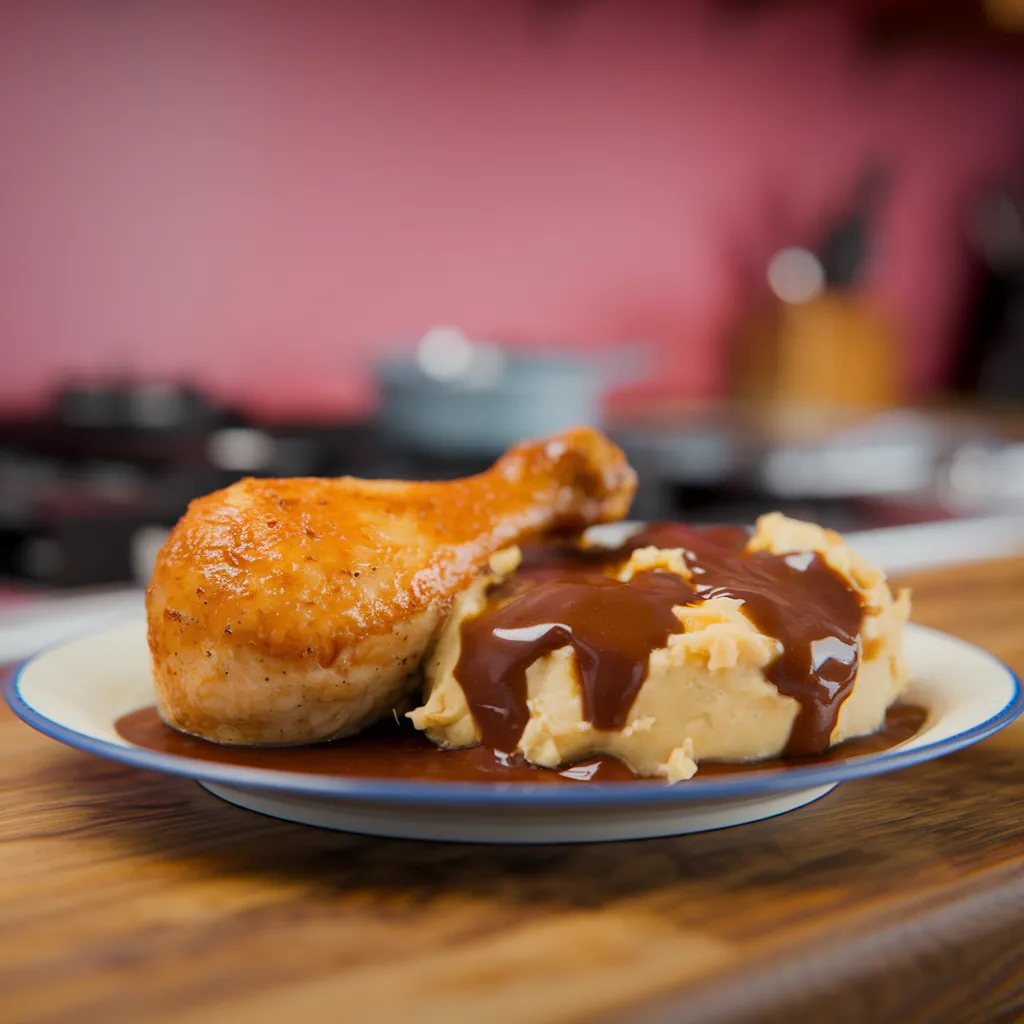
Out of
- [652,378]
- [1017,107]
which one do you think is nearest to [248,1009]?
[652,378]

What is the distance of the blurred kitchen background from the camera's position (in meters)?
2.52

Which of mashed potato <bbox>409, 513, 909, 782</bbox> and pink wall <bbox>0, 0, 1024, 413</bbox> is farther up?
pink wall <bbox>0, 0, 1024, 413</bbox>

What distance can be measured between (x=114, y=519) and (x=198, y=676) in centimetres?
157

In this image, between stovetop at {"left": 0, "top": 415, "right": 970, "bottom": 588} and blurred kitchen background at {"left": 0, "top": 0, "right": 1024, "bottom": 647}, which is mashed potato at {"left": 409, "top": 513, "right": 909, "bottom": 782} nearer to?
blurred kitchen background at {"left": 0, "top": 0, "right": 1024, "bottom": 647}

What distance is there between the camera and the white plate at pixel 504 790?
539 millimetres

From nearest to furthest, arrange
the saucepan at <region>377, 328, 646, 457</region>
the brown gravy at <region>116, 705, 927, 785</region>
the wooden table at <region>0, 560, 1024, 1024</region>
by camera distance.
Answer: the wooden table at <region>0, 560, 1024, 1024</region> → the brown gravy at <region>116, 705, 927, 785</region> → the saucepan at <region>377, 328, 646, 457</region>

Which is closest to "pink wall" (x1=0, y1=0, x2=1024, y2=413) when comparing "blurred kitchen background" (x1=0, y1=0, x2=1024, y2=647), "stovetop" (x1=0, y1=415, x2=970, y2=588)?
"blurred kitchen background" (x1=0, y1=0, x2=1024, y2=647)

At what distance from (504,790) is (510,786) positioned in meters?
0.01

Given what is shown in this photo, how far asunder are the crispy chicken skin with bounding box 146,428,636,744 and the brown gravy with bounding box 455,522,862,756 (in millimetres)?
51

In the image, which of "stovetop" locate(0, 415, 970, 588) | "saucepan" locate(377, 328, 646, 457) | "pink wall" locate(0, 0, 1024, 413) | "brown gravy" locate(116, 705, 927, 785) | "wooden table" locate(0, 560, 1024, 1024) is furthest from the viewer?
"pink wall" locate(0, 0, 1024, 413)

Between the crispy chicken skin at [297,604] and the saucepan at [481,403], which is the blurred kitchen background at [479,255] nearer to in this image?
the saucepan at [481,403]

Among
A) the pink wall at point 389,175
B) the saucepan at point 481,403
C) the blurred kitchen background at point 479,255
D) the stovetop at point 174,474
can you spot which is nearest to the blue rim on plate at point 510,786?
the blurred kitchen background at point 479,255

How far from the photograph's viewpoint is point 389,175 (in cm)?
336

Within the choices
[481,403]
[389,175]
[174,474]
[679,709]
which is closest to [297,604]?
[679,709]
